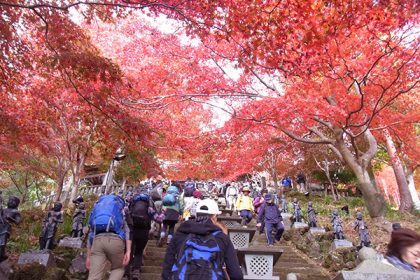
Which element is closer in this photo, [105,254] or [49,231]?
[105,254]

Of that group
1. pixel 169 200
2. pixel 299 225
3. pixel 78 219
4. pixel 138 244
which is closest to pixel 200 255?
pixel 138 244

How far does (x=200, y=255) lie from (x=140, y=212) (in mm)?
3425

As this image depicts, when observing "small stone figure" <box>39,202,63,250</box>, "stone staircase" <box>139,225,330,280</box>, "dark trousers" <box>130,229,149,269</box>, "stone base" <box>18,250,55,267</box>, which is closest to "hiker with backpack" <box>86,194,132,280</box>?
"dark trousers" <box>130,229,149,269</box>

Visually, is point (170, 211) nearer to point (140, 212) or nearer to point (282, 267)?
point (140, 212)

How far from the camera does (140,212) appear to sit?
6508mm

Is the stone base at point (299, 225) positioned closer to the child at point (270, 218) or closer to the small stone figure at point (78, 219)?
the child at point (270, 218)

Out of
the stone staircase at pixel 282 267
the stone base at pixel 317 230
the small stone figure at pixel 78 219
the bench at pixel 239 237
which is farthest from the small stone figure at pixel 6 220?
the stone base at pixel 317 230

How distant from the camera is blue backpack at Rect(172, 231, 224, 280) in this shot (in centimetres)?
321

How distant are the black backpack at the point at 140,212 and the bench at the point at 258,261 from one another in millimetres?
1791

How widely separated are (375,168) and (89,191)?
17514 millimetres

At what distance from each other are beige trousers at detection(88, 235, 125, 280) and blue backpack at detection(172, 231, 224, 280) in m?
1.49

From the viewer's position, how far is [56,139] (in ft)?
44.5

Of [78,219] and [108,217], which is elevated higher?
[78,219]

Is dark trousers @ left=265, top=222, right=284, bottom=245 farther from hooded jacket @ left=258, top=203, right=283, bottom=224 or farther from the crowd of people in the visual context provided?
the crowd of people
